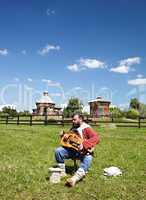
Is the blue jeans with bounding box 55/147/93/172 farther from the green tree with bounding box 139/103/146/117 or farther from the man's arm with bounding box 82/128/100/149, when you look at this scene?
the green tree with bounding box 139/103/146/117

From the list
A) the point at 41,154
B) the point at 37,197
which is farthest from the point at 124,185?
the point at 41,154

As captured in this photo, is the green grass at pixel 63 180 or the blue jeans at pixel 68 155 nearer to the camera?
the green grass at pixel 63 180

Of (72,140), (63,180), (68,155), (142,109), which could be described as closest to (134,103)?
(142,109)

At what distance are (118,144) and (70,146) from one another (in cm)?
775

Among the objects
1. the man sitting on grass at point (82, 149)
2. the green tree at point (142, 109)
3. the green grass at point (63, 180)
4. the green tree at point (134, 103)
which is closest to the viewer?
the green grass at point (63, 180)

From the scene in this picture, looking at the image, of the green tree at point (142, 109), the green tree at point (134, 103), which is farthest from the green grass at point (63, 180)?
the green tree at point (134, 103)

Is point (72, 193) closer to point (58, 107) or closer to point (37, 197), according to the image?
point (37, 197)

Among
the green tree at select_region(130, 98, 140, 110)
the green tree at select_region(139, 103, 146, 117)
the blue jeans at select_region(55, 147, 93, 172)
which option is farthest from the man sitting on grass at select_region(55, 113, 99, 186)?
the green tree at select_region(130, 98, 140, 110)

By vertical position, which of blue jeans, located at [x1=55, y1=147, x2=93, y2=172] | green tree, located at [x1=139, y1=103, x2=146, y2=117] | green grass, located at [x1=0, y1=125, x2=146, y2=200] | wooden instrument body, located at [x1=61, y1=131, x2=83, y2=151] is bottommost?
green grass, located at [x1=0, y1=125, x2=146, y2=200]

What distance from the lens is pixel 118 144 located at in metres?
15.8

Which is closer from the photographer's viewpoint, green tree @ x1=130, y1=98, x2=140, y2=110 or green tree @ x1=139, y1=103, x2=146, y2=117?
green tree @ x1=139, y1=103, x2=146, y2=117

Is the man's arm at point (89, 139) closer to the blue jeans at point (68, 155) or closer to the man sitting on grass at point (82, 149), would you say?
the man sitting on grass at point (82, 149)

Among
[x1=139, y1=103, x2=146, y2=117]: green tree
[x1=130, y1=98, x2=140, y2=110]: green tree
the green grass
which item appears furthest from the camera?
[x1=130, y1=98, x2=140, y2=110]: green tree

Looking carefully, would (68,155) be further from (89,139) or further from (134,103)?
(134,103)
